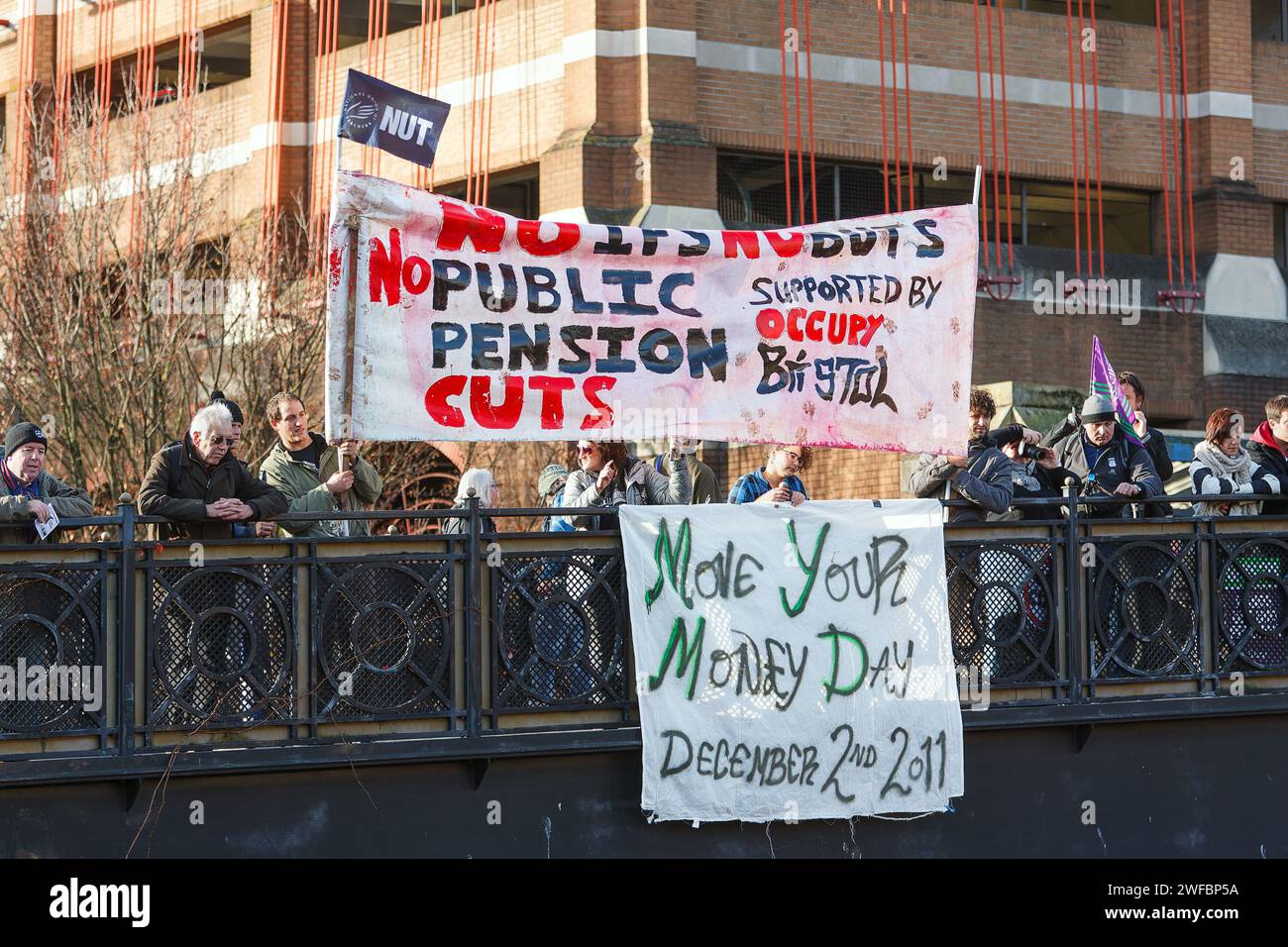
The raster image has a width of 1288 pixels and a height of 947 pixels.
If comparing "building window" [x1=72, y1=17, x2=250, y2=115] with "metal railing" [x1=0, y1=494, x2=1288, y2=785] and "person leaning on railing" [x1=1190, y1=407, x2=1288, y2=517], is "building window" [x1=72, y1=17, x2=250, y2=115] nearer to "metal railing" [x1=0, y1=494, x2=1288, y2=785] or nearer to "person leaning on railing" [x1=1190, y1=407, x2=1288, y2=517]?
"person leaning on railing" [x1=1190, y1=407, x2=1288, y2=517]

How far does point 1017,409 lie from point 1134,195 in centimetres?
634

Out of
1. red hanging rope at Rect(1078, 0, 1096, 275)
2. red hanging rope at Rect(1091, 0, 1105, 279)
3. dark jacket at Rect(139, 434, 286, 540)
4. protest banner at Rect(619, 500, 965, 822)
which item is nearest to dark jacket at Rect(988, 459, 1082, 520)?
protest banner at Rect(619, 500, 965, 822)

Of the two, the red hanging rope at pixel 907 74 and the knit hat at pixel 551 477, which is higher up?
the red hanging rope at pixel 907 74

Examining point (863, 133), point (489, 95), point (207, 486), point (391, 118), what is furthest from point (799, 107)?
point (207, 486)

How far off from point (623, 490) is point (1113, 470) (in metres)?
3.08

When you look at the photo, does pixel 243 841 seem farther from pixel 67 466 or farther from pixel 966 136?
pixel 966 136

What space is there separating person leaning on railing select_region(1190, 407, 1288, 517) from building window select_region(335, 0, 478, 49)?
1427 centimetres

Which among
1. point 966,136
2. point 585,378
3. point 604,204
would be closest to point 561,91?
point 604,204

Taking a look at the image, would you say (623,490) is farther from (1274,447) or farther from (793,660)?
(1274,447)

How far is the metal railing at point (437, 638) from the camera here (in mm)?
8562

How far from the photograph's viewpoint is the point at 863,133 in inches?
866

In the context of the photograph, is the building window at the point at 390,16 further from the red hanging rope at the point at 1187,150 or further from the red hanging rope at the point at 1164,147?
the red hanging rope at the point at 1187,150

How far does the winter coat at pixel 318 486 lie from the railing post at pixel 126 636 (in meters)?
1.13

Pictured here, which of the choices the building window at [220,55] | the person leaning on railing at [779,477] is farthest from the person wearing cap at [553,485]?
the building window at [220,55]
